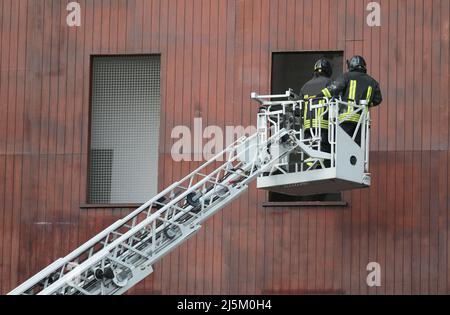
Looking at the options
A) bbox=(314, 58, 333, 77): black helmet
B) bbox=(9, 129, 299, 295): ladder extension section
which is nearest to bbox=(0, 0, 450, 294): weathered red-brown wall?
bbox=(314, 58, 333, 77): black helmet

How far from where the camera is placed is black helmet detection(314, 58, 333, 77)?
2283 cm

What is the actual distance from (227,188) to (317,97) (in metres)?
2.12

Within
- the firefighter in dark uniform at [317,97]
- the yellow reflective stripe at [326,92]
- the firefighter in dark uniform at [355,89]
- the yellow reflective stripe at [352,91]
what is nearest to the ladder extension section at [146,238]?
the firefighter in dark uniform at [317,97]

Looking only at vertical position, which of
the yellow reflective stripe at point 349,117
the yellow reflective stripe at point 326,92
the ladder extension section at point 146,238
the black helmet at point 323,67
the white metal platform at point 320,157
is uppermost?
the black helmet at point 323,67

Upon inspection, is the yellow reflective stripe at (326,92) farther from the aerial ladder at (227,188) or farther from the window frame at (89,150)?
the window frame at (89,150)

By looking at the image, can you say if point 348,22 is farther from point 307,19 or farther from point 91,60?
point 91,60

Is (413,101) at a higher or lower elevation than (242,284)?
higher

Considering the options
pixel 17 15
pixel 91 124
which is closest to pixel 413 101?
pixel 91 124

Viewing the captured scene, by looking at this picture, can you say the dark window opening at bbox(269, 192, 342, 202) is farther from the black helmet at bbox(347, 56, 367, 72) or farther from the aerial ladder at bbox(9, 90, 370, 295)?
the black helmet at bbox(347, 56, 367, 72)

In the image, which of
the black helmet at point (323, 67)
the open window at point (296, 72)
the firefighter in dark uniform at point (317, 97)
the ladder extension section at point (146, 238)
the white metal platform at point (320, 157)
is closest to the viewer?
the ladder extension section at point (146, 238)

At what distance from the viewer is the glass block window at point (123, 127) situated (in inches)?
987

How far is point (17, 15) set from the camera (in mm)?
25406

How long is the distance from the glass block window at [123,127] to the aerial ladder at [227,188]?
274 cm
